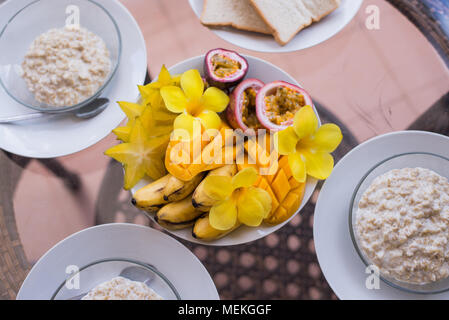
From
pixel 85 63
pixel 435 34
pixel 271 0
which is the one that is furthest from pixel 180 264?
pixel 435 34

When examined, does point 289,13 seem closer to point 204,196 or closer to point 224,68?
point 224,68

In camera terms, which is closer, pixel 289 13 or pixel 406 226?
pixel 406 226

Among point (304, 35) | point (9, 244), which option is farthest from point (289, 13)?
point (9, 244)

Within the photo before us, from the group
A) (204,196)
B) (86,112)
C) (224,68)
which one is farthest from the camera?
(86,112)

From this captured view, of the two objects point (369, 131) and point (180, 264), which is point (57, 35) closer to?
point (180, 264)

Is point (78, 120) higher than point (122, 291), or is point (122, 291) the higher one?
point (78, 120)

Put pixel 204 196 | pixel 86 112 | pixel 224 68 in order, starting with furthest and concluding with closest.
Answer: pixel 86 112
pixel 224 68
pixel 204 196

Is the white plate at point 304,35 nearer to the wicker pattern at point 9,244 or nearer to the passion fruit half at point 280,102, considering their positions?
the passion fruit half at point 280,102

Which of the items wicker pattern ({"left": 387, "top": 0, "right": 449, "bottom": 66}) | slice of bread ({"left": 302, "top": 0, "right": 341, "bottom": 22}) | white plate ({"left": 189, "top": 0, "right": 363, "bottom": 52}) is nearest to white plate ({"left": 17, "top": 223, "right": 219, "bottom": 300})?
white plate ({"left": 189, "top": 0, "right": 363, "bottom": 52})

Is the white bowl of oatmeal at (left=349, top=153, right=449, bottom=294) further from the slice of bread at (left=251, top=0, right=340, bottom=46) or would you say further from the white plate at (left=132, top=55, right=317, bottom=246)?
the slice of bread at (left=251, top=0, right=340, bottom=46)
